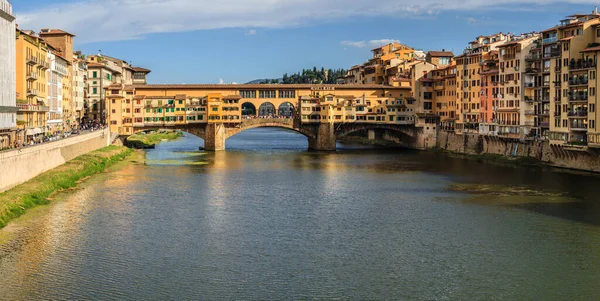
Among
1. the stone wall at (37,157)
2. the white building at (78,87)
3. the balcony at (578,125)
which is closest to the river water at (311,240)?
the stone wall at (37,157)

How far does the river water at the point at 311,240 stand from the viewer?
69.3 ft

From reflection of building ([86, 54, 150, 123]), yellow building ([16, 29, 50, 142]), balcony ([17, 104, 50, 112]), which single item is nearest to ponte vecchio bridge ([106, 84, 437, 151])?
reflection of building ([86, 54, 150, 123])

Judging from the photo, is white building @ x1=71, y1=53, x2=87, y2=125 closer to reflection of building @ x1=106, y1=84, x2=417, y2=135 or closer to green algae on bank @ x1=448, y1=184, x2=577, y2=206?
reflection of building @ x1=106, y1=84, x2=417, y2=135

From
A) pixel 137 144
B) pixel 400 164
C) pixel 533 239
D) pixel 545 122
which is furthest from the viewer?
pixel 137 144

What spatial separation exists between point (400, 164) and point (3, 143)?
28830 millimetres

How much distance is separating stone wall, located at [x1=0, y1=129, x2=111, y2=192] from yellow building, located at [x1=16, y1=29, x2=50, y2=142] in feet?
7.96

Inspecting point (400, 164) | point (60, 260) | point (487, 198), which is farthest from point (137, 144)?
point (60, 260)

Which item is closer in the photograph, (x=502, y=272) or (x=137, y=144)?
(x=502, y=272)

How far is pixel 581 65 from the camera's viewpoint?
45656mm

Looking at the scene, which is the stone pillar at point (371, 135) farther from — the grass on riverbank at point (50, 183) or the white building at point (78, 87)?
the grass on riverbank at point (50, 183)

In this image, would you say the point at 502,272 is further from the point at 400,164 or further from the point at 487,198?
the point at 400,164

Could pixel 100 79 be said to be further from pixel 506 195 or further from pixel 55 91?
pixel 506 195

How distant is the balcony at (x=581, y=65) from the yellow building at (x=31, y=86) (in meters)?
33.1

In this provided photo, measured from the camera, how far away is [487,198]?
37.3m
